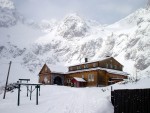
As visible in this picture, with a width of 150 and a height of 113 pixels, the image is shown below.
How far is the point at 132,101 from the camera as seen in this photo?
17406 millimetres

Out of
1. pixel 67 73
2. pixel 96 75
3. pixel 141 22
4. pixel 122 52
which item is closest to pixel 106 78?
pixel 96 75

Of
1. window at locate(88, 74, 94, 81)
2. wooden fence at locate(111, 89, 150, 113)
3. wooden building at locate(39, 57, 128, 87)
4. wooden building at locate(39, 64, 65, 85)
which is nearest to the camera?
wooden fence at locate(111, 89, 150, 113)

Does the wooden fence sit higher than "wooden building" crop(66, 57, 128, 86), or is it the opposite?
"wooden building" crop(66, 57, 128, 86)

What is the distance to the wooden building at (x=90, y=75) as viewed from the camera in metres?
57.1

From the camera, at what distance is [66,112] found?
64.7ft

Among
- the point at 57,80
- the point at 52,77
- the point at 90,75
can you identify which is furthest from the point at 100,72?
the point at 57,80

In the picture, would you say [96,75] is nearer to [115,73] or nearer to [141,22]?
[115,73]

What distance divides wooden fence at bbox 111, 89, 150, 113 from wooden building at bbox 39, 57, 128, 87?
3347 centimetres

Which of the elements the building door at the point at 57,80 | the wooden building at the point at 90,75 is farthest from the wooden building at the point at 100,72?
the building door at the point at 57,80

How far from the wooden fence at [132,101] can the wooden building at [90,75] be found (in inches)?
1318

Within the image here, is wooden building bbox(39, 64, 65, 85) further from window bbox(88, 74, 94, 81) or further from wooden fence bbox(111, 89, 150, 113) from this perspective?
wooden fence bbox(111, 89, 150, 113)

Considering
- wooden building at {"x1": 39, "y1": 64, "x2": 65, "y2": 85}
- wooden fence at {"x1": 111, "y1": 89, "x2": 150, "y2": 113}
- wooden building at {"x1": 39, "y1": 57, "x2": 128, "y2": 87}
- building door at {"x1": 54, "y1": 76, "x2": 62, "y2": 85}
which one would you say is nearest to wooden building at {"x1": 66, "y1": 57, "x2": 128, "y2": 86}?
wooden building at {"x1": 39, "y1": 57, "x2": 128, "y2": 87}

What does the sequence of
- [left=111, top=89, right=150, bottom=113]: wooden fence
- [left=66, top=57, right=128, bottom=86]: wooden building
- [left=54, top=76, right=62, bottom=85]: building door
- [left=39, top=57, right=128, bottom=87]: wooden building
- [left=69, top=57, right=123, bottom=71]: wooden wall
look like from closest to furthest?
[left=111, top=89, right=150, bottom=113]: wooden fence < [left=66, top=57, right=128, bottom=86]: wooden building < [left=39, top=57, right=128, bottom=87]: wooden building < [left=69, top=57, right=123, bottom=71]: wooden wall < [left=54, top=76, right=62, bottom=85]: building door

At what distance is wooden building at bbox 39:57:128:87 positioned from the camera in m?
57.1
